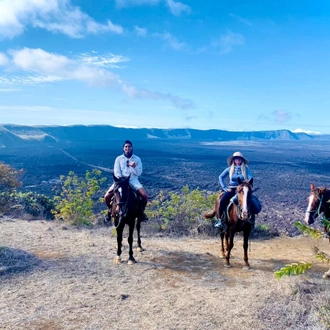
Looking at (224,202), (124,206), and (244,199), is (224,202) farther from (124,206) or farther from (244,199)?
(124,206)

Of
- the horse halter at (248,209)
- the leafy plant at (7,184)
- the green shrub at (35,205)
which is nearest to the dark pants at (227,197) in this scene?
the horse halter at (248,209)

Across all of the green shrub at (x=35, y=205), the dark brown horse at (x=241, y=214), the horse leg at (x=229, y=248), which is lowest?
the green shrub at (x=35, y=205)

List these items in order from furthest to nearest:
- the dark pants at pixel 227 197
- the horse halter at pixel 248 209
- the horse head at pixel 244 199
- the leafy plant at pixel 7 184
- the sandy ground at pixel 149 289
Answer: the leafy plant at pixel 7 184, the dark pants at pixel 227 197, the horse halter at pixel 248 209, the horse head at pixel 244 199, the sandy ground at pixel 149 289

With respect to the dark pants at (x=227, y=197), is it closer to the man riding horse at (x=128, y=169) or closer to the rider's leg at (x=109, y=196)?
the man riding horse at (x=128, y=169)

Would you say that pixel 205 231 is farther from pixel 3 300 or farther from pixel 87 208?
pixel 3 300

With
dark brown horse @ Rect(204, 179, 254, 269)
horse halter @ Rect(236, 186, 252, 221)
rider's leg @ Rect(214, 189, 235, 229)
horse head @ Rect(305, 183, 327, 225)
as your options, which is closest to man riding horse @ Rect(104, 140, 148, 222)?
rider's leg @ Rect(214, 189, 235, 229)

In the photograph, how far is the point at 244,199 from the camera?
6.35 m

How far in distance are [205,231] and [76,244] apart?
4.26m

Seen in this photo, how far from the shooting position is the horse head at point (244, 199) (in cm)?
628

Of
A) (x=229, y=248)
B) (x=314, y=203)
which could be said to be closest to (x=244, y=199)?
(x=229, y=248)

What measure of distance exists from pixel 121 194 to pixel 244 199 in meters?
2.50

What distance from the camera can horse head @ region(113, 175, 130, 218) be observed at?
6747 mm

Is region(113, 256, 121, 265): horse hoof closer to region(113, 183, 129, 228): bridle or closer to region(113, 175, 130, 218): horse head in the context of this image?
region(113, 183, 129, 228): bridle

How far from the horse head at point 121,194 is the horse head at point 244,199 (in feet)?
7.62
